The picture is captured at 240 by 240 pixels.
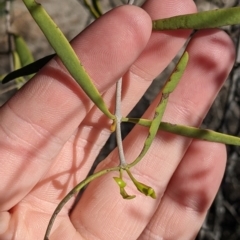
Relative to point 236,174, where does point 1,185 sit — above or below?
above

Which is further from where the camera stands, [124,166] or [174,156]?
[174,156]

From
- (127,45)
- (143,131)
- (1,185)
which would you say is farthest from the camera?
(143,131)

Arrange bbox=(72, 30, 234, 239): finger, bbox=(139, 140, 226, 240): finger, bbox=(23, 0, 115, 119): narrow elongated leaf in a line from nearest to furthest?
bbox=(23, 0, 115, 119): narrow elongated leaf < bbox=(72, 30, 234, 239): finger < bbox=(139, 140, 226, 240): finger

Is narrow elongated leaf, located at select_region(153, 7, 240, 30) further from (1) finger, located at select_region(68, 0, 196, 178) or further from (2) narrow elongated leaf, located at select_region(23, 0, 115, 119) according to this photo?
(2) narrow elongated leaf, located at select_region(23, 0, 115, 119)

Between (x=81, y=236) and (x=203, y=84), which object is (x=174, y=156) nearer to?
(x=203, y=84)

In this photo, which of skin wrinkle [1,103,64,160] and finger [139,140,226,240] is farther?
finger [139,140,226,240]

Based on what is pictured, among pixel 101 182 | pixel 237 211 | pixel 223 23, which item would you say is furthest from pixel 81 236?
pixel 237 211

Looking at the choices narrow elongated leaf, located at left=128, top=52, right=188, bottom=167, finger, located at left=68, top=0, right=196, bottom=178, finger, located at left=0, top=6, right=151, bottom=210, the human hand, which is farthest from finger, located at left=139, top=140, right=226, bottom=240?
narrow elongated leaf, located at left=128, top=52, right=188, bottom=167

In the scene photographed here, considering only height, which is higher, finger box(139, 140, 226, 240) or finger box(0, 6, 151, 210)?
finger box(0, 6, 151, 210)
